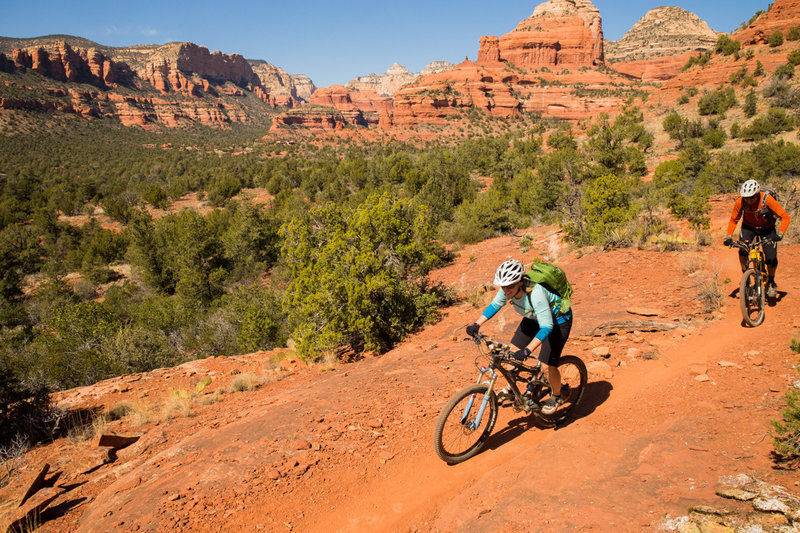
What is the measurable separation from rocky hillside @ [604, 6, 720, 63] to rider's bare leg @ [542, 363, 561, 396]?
129m

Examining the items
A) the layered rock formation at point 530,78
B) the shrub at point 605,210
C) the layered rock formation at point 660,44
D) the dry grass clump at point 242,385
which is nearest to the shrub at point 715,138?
the shrub at point 605,210

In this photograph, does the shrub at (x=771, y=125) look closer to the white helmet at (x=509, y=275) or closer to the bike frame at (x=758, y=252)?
the bike frame at (x=758, y=252)

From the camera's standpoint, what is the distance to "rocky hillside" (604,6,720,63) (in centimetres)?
10031

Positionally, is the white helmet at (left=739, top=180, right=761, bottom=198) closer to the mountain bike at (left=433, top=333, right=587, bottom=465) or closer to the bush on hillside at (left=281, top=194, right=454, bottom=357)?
the mountain bike at (left=433, top=333, right=587, bottom=465)

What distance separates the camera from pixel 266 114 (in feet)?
496

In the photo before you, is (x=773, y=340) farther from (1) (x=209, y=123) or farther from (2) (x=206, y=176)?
(1) (x=209, y=123)

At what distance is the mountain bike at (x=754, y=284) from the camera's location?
19.0 feet

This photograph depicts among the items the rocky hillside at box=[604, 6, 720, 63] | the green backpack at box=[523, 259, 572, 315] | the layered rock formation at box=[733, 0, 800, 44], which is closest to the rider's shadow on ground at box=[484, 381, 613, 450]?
the green backpack at box=[523, 259, 572, 315]

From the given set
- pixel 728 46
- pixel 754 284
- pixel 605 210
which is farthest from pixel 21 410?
pixel 728 46

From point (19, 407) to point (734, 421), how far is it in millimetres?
10939

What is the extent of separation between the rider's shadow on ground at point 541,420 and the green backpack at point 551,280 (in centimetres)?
139

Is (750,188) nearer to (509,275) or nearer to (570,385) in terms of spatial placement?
(570,385)

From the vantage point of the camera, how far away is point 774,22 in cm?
3325

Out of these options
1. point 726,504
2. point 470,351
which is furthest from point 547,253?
point 726,504
